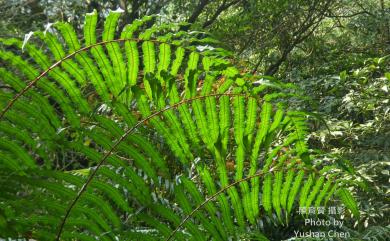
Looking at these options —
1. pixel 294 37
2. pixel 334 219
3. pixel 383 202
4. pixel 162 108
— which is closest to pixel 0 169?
pixel 162 108

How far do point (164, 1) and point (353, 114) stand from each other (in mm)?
1838

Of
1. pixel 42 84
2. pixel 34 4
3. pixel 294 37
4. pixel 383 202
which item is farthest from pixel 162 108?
pixel 294 37

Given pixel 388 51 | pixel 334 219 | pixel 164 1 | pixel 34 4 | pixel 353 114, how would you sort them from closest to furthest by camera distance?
pixel 334 219
pixel 34 4
pixel 353 114
pixel 164 1
pixel 388 51

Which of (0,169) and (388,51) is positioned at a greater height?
(388,51)

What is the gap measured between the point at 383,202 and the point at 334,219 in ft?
1.78

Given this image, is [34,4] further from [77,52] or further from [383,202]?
[77,52]

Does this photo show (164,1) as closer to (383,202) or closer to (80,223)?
(383,202)

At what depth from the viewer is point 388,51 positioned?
519 centimetres

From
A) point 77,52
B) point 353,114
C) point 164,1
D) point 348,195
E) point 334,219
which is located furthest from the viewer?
point 164,1

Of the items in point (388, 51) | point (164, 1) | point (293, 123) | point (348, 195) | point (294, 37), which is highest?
point (164, 1)

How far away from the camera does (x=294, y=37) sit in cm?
543

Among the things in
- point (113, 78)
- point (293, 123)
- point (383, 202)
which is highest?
point (113, 78)

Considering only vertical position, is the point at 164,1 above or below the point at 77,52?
above

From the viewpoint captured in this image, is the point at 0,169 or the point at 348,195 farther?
the point at 348,195
